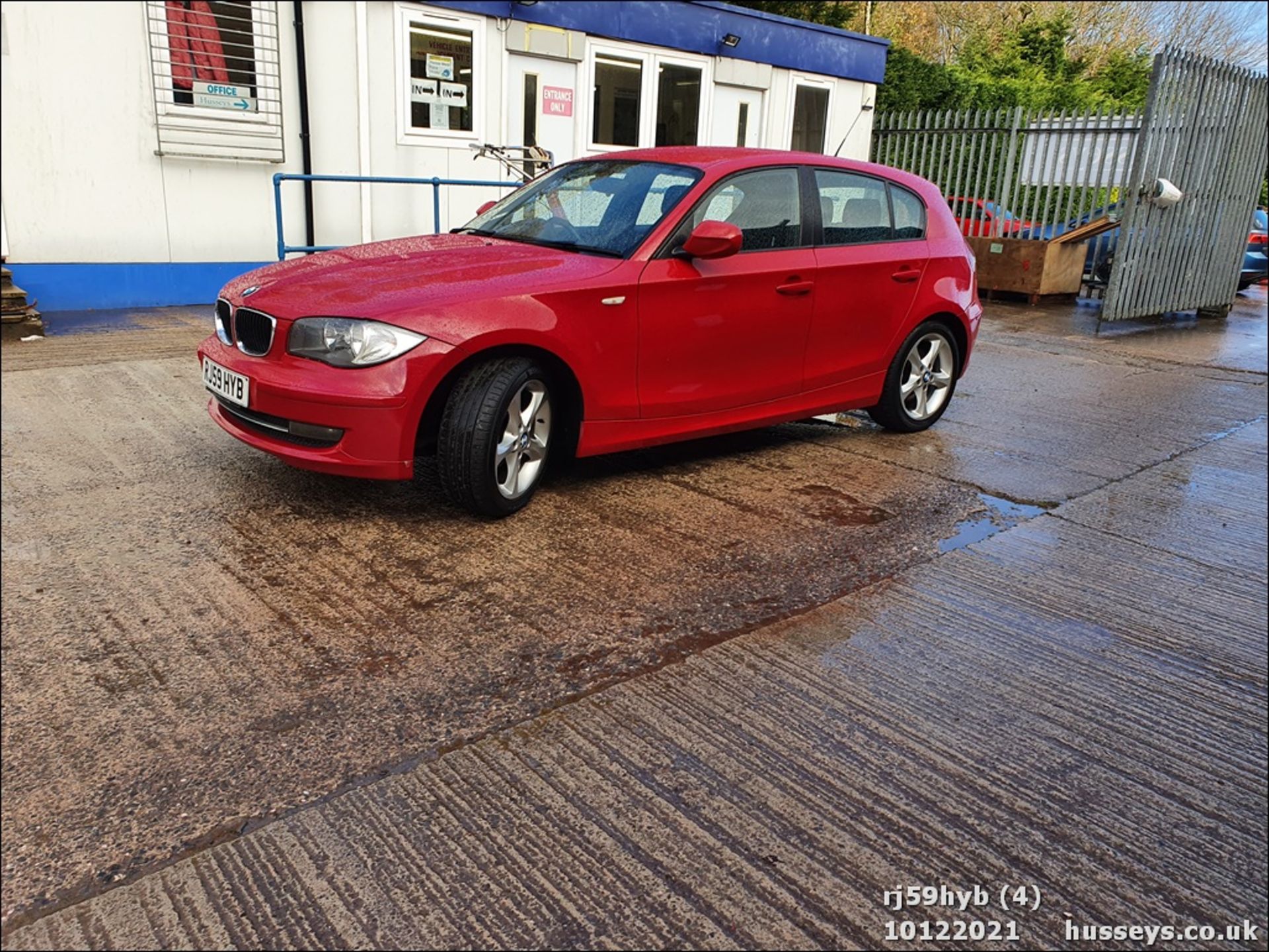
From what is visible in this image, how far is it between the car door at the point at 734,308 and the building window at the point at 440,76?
6303 mm

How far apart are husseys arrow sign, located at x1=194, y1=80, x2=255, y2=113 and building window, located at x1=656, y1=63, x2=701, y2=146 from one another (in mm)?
5512

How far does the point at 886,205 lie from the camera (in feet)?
19.2

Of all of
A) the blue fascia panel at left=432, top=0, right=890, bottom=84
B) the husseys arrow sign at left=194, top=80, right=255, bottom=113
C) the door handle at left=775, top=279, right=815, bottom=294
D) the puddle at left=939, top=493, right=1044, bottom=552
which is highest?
the blue fascia panel at left=432, top=0, right=890, bottom=84

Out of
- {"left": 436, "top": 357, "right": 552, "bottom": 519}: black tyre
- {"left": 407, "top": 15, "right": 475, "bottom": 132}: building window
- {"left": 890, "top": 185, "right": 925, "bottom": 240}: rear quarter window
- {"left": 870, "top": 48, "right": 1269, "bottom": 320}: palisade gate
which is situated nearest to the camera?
{"left": 436, "top": 357, "right": 552, "bottom": 519}: black tyre

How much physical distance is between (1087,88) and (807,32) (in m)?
5.02

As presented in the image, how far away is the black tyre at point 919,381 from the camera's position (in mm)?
6016

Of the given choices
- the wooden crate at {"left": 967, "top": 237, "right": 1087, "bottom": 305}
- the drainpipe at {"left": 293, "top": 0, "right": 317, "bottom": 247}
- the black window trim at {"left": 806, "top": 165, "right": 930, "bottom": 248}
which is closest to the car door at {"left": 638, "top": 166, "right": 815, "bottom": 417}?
the black window trim at {"left": 806, "top": 165, "right": 930, "bottom": 248}

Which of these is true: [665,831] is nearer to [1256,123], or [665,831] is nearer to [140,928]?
[140,928]

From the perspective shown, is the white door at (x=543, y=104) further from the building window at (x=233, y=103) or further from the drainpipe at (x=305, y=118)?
the building window at (x=233, y=103)

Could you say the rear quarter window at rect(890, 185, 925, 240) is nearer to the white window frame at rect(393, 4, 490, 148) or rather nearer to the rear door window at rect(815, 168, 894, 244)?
the rear door window at rect(815, 168, 894, 244)

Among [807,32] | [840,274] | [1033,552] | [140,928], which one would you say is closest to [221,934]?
[140,928]

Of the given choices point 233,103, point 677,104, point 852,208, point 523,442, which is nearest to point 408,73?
point 677,104

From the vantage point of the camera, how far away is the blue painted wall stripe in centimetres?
821

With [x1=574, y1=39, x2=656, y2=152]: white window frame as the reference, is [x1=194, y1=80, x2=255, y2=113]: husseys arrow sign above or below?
below
